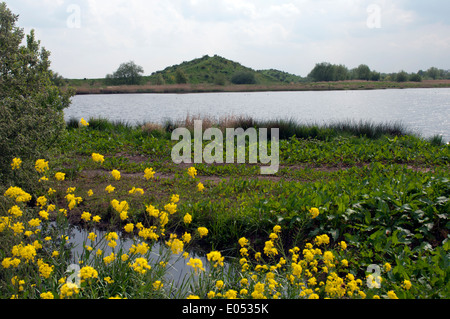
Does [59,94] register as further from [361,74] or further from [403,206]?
[361,74]

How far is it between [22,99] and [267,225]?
13.7ft

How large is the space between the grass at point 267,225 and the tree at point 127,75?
5213cm

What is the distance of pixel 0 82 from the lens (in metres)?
5.18

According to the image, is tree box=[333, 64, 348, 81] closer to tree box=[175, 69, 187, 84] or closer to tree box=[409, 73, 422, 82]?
tree box=[409, 73, 422, 82]

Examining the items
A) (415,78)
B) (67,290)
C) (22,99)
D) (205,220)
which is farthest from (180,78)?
(67,290)

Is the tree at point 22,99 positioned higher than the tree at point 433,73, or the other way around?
the tree at point 433,73

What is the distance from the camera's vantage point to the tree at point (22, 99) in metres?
5.11

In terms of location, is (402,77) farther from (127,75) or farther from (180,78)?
(127,75)

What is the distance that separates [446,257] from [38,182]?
584 cm

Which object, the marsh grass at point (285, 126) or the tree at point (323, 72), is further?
the tree at point (323, 72)

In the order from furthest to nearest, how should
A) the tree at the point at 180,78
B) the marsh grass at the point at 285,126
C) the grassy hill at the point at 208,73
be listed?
the grassy hill at the point at 208,73, the tree at the point at 180,78, the marsh grass at the point at 285,126

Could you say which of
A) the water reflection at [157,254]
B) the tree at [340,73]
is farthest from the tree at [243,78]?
the water reflection at [157,254]

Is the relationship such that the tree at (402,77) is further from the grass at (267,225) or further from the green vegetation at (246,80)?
the grass at (267,225)
